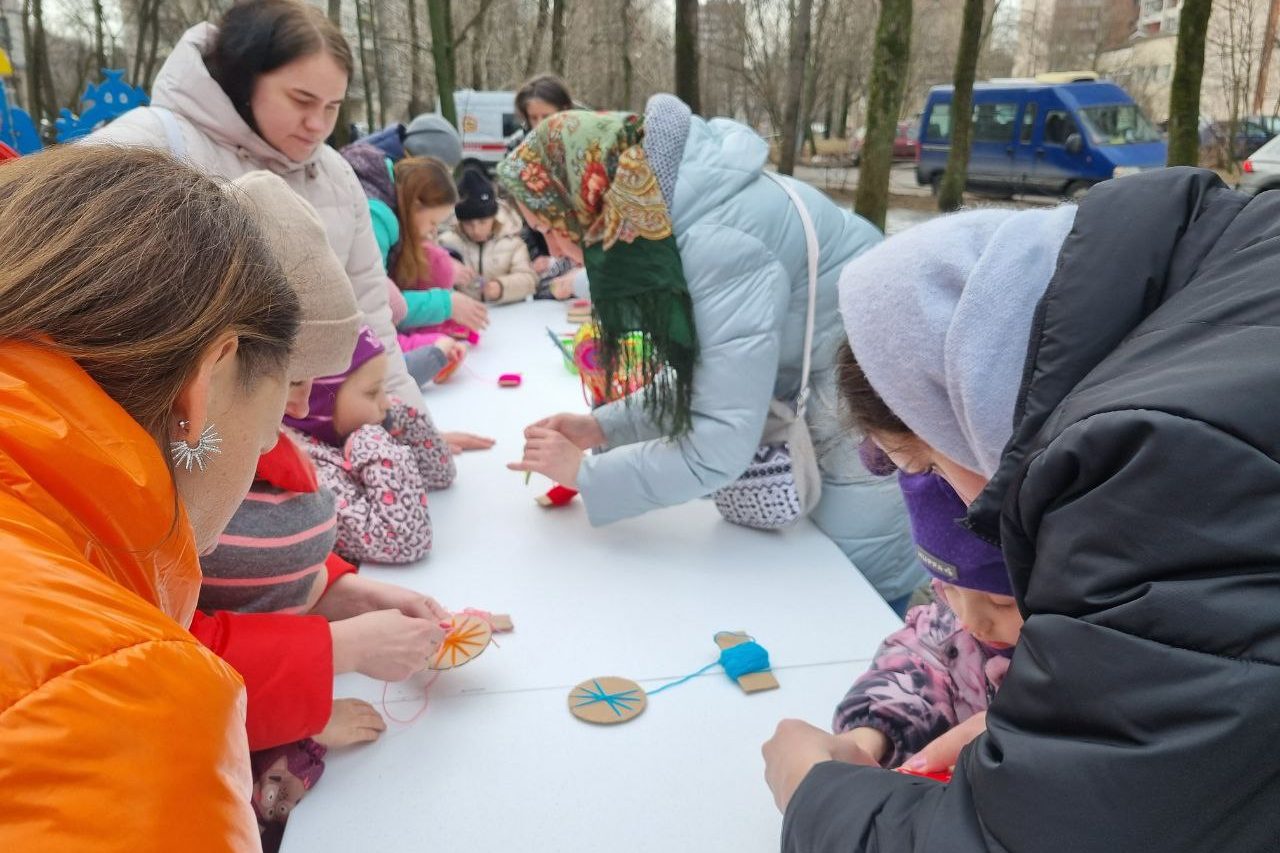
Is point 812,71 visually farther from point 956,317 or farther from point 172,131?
point 956,317

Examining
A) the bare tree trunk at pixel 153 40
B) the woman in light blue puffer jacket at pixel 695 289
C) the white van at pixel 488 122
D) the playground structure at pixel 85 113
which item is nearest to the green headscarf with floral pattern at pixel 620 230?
the woman in light blue puffer jacket at pixel 695 289

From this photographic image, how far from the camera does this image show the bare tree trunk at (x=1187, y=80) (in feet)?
21.8

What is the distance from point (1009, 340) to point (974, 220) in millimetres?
174

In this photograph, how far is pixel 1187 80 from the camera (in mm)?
6867

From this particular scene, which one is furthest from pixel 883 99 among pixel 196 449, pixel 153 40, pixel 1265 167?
pixel 153 40

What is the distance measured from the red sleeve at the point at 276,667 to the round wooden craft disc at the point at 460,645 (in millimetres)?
224

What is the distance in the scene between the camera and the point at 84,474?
2.01ft

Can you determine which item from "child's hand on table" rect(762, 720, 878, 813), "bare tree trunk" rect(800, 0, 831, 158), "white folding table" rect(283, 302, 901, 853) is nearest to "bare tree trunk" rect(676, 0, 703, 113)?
"white folding table" rect(283, 302, 901, 853)

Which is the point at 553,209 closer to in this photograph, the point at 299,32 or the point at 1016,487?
the point at 299,32

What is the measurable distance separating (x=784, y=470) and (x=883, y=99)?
6.33m

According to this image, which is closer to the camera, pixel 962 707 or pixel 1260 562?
pixel 1260 562

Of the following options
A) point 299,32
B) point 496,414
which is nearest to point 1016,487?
point 299,32

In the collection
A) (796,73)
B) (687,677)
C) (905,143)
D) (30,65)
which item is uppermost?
(30,65)

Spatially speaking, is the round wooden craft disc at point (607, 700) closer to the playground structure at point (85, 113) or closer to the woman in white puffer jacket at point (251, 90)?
the woman in white puffer jacket at point (251, 90)
